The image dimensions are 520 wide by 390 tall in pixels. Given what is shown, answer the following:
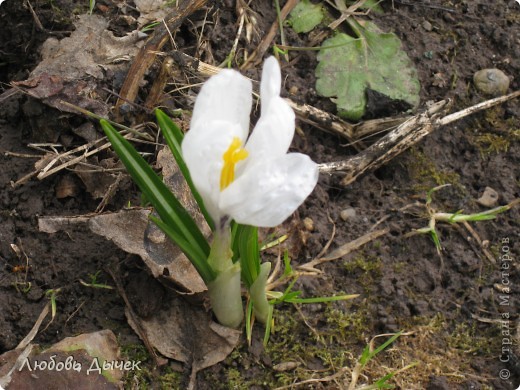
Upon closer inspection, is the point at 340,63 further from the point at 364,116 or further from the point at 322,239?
the point at 322,239

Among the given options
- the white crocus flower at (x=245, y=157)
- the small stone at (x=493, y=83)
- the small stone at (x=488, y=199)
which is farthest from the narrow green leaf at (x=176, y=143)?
the small stone at (x=493, y=83)

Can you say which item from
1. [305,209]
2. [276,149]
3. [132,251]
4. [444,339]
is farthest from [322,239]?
[276,149]

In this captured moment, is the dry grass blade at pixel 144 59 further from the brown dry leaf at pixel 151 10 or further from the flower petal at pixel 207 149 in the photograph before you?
the flower petal at pixel 207 149

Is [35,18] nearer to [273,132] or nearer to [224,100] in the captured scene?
[224,100]

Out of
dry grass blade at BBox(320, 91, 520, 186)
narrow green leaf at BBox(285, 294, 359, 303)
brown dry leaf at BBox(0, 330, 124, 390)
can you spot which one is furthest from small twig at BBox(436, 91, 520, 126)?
brown dry leaf at BBox(0, 330, 124, 390)

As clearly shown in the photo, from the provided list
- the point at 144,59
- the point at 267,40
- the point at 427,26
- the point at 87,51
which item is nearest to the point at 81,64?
the point at 87,51

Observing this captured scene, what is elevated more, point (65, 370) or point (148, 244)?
point (148, 244)

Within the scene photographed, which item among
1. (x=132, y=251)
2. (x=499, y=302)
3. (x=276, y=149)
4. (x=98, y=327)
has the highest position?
(x=276, y=149)
